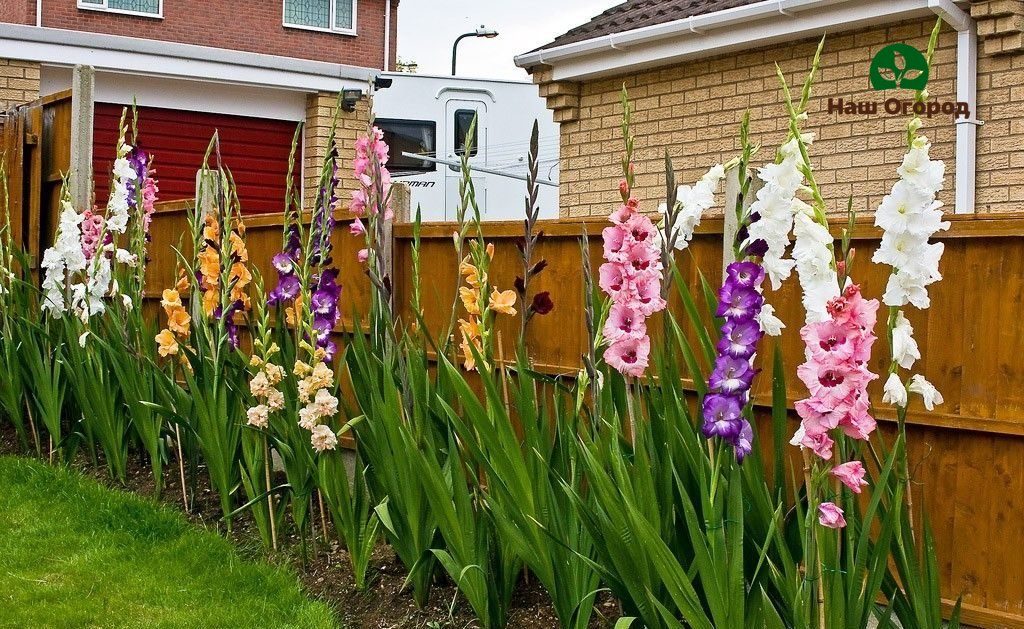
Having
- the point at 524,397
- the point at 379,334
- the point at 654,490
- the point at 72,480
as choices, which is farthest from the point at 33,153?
the point at 654,490

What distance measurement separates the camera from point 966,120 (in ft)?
20.0

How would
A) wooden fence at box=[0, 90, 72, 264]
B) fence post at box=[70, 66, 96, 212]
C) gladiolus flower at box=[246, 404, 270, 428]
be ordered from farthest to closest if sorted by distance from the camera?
wooden fence at box=[0, 90, 72, 264], fence post at box=[70, 66, 96, 212], gladiolus flower at box=[246, 404, 270, 428]

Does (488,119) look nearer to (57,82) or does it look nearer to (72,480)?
(57,82)

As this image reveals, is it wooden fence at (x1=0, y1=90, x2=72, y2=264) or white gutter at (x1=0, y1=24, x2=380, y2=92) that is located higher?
white gutter at (x1=0, y1=24, x2=380, y2=92)

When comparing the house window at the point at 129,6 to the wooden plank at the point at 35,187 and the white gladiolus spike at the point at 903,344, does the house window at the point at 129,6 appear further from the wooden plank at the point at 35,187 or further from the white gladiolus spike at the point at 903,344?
the white gladiolus spike at the point at 903,344

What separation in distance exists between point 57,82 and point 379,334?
7.60 metres

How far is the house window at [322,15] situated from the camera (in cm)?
2223

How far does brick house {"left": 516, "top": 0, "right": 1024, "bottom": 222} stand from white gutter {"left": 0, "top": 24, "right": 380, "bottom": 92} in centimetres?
336

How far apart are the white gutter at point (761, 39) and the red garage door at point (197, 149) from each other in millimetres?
3748

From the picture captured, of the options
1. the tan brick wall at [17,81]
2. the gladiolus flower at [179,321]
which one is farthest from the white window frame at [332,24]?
the gladiolus flower at [179,321]

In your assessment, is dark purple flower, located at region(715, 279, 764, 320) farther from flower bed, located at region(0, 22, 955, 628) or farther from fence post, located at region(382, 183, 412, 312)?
fence post, located at region(382, 183, 412, 312)

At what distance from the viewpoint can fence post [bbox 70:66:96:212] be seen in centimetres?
664

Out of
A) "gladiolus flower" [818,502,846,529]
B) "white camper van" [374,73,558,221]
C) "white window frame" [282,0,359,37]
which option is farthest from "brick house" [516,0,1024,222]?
"white window frame" [282,0,359,37]

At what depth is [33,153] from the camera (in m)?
7.49
